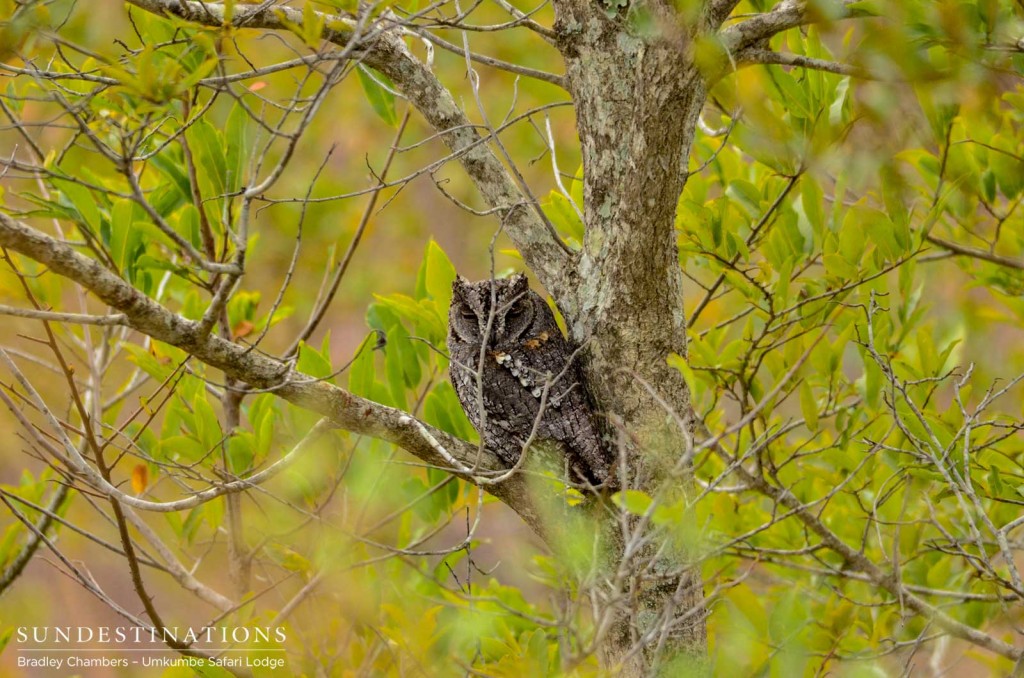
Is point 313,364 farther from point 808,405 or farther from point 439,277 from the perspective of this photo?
point 808,405

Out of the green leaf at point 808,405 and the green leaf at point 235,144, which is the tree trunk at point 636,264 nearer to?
the green leaf at point 808,405

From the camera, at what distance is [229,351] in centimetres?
176

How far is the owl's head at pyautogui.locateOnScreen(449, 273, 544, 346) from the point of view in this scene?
265 cm

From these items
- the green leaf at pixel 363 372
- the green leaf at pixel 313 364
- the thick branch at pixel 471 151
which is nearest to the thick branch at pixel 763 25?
the thick branch at pixel 471 151

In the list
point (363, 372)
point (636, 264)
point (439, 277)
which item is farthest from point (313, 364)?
point (636, 264)

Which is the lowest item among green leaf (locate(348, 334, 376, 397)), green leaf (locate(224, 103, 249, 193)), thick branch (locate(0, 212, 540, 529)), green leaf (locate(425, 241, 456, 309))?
thick branch (locate(0, 212, 540, 529))

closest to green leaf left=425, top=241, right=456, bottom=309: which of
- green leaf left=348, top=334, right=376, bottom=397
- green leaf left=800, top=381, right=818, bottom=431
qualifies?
green leaf left=348, top=334, right=376, bottom=397

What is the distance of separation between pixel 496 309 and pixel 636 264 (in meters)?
0.68

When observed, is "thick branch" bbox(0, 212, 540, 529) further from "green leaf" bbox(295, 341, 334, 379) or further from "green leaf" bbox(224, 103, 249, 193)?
"green leaf" bbox(224, 103, 249, 193)

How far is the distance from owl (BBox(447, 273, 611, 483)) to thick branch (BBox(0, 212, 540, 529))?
162 millimetres

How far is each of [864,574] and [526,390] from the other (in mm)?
1182

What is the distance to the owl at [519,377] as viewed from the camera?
2309 millimetres

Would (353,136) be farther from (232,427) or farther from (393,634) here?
(393,634)

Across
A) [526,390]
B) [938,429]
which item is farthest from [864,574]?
[526,390]
